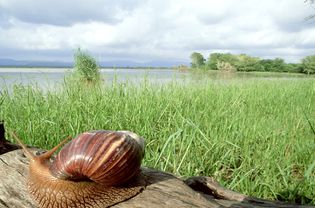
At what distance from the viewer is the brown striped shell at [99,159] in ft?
6.05

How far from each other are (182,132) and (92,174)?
1896 mm

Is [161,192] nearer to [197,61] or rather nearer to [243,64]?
[197,61]

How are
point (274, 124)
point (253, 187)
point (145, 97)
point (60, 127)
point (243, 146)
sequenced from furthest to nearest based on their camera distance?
point (145, 97) < point (274, 124) < point (60, 127) < point (243, 146) < point (253, 187)

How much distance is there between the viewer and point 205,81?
838 centimetres

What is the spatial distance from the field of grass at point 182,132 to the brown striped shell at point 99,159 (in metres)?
0.72

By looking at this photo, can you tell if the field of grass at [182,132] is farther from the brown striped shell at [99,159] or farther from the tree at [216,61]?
the tree at [216,61]

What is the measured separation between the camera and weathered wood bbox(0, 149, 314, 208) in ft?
6.21

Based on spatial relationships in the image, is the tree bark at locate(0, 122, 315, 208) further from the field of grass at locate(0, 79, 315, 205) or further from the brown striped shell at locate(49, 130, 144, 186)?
the field of grass at locate(0, 79, 315, 205)

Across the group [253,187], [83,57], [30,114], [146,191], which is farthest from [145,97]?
[83,57]

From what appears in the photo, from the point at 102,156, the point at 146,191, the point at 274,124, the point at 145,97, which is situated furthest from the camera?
the point at 145,97

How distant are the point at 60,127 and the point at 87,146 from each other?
228 centimetres

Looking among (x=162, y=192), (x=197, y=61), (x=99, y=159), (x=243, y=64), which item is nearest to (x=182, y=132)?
(x=162, y=192)

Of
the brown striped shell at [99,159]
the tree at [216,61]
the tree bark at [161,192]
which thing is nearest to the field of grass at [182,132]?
the tree bark at [161,192]

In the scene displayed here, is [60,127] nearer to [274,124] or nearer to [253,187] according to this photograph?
[253,187]
